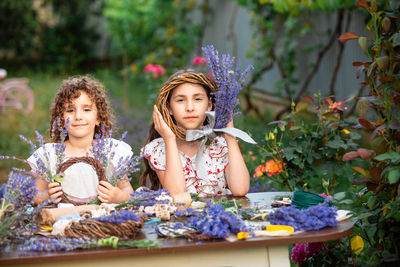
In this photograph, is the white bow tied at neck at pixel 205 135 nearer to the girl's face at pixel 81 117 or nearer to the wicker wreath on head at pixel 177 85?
the wicker wreath on head at pixel 177 85

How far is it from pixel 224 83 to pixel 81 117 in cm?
74

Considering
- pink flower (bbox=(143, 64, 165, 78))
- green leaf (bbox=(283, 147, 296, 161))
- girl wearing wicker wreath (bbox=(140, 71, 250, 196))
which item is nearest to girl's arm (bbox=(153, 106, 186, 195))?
girl wearing wicker wreath (bbox=(140, 71, 250, 196))

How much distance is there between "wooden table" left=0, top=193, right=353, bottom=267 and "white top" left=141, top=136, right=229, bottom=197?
34.9 inches

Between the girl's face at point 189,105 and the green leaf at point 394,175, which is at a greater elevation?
the girl's face at point 189,105

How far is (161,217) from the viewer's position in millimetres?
2148

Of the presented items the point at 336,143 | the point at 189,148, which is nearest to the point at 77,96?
the point at 189,148

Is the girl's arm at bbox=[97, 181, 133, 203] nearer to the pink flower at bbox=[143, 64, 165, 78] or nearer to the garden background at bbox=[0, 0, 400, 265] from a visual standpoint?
the garden background at bbox=[0, 0, 400, 265]

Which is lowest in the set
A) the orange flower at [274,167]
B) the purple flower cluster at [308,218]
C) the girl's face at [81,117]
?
the purple flower cluster at [308,218]

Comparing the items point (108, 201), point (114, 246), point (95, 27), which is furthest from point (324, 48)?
point (95, 27)

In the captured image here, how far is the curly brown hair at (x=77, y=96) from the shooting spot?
104 inches

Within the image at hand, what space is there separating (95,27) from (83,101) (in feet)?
49.3

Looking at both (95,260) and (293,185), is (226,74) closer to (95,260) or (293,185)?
(293,185)

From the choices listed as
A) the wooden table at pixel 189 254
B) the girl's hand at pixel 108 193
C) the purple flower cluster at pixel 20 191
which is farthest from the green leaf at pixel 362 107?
the purple flower cluster at pixel 20 191

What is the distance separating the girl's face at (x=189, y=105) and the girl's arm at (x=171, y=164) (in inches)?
5.4
